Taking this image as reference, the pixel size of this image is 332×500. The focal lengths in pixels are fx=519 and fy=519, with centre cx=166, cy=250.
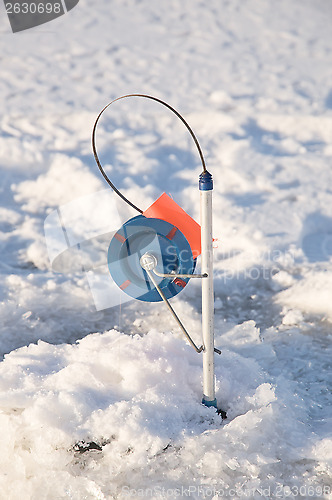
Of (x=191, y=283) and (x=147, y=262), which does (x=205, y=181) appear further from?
(x=191, y=283)

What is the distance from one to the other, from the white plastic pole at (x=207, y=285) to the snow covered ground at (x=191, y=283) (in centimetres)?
15

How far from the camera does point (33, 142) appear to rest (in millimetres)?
5148

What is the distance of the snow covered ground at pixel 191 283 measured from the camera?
193cm

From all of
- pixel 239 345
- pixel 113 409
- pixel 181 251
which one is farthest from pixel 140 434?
pixel 239 345

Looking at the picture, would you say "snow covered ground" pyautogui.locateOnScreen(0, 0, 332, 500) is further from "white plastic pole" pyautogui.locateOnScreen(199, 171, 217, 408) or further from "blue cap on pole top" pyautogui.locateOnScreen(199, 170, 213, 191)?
"blue cap on pole top" pyautogui.locateOnScreen(199, 170, 213, 191)

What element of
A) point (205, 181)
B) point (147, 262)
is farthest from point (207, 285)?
point (205, 181)

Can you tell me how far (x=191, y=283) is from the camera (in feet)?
11.6

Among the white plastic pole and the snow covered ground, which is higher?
the white plastic pole

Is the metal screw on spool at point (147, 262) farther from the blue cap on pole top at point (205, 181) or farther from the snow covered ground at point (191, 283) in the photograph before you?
the snow covered ground at point (191, 283)

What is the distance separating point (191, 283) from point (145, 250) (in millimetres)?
1667

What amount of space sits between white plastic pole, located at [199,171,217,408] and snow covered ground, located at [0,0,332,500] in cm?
15

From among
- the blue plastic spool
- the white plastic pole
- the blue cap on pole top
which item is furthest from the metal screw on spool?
the blue cap on pole top

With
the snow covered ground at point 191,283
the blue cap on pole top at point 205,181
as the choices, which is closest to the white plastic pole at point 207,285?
the blue cap on pole top at point 205,181

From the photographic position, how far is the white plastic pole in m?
1.75
